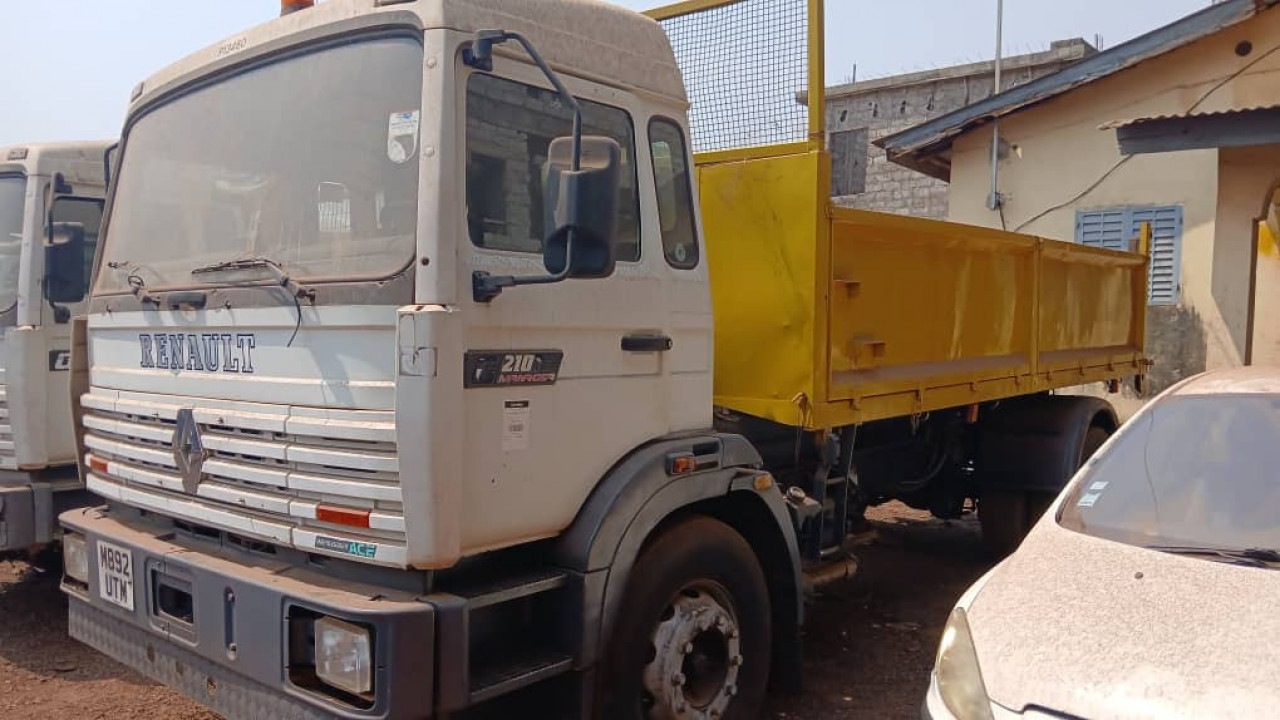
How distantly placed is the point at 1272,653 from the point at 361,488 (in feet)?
7.62

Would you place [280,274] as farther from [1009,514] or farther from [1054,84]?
[1054,84]

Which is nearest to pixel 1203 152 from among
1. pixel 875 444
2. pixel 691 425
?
pixel 875 444

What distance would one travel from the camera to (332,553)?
2822mm

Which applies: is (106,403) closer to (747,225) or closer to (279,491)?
(279,491)

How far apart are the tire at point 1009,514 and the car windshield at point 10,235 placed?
19.1 ft

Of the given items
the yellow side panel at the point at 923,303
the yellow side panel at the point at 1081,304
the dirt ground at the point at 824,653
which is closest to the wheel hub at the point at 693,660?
the dirt ground at the point at 824,653

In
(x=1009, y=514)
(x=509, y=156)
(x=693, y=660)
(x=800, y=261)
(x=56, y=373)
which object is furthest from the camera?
(x=1009, y=514)

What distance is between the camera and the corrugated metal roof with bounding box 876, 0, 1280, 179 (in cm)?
998

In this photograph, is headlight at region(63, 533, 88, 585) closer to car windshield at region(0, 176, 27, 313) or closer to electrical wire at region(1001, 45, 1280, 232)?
car windshield at region(0, 176, 27, 313)

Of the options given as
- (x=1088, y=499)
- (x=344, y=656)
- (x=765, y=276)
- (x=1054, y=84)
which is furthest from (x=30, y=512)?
(x=1054, y=84)

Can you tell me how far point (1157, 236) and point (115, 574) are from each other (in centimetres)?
1062

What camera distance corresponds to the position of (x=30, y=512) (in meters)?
5.08

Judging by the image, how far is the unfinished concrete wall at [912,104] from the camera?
49.0ft

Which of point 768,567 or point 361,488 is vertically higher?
point 361,488
